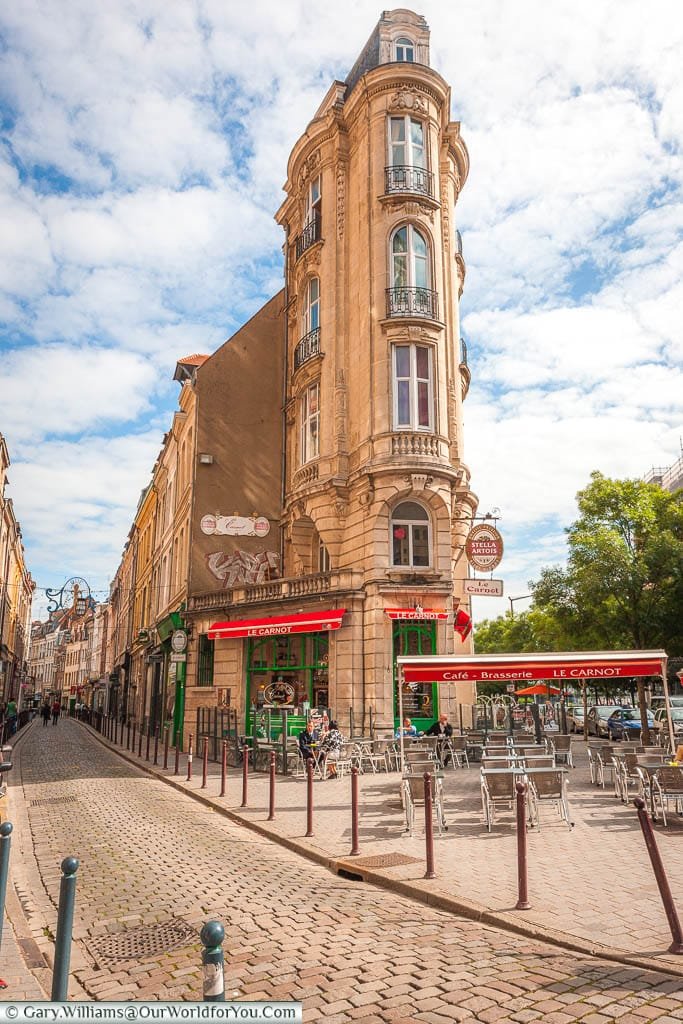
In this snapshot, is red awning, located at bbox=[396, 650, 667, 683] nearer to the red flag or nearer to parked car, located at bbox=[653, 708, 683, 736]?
the red flag

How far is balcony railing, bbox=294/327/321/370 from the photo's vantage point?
1072 inches

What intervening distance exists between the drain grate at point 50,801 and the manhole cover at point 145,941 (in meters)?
9.36

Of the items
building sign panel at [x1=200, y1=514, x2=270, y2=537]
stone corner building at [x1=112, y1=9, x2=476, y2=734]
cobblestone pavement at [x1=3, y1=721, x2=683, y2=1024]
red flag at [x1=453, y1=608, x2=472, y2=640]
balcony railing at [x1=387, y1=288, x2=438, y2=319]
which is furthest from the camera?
building sign panel at [x1=200, y1=514, x2=270, y2=537]

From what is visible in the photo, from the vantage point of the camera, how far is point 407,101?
2591cm

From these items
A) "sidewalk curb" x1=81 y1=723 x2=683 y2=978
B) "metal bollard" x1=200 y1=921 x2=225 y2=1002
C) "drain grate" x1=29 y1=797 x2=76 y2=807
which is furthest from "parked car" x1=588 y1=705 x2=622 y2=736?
"metal bollard" x1=200 y1=921 x2=225 y2=1002

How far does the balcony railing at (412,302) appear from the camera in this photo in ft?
81.0

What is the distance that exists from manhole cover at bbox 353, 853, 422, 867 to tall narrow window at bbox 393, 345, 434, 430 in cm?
1590

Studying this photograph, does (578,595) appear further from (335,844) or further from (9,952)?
(9,952)

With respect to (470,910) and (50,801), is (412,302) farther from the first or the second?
(470,910)

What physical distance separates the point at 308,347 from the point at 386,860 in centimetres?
2130

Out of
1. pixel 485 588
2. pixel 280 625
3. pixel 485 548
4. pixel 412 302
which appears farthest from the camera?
pixel 412 302

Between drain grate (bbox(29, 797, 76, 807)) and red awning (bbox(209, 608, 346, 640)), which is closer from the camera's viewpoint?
drain grate (bbox(29, 797, 76, 807))

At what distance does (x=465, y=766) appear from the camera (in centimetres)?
1931

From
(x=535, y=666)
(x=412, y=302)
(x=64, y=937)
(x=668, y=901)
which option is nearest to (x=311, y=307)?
(x=412, y=302)
